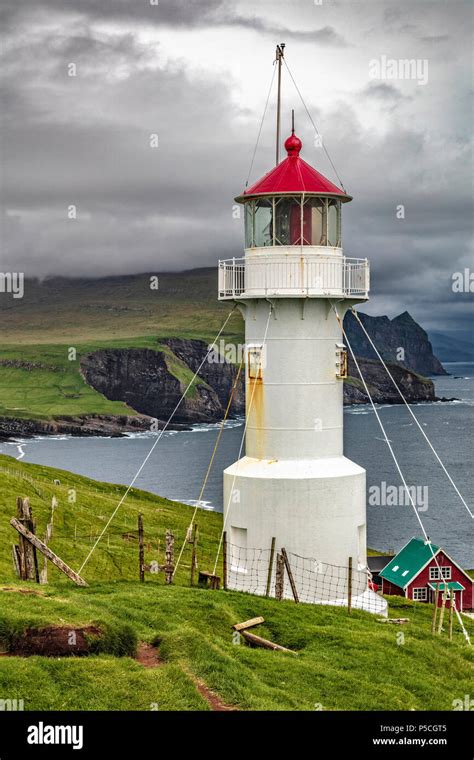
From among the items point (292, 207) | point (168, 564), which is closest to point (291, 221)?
point (292, 207)

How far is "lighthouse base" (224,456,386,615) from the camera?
27.0 meters

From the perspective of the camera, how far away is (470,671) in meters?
21.8

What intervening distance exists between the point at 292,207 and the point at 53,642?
1439 centimetres

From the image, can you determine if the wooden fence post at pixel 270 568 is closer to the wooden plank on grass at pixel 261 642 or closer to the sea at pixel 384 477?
the wooden plank on grass at pixel 261 642

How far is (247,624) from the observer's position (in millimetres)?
21547

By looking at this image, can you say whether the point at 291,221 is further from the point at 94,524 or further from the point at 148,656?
the point at 94,524

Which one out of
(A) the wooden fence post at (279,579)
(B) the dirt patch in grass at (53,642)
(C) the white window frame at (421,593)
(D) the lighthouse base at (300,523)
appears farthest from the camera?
(C) the white window frame at (421,593)

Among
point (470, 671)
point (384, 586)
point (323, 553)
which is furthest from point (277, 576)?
point (384, 586)

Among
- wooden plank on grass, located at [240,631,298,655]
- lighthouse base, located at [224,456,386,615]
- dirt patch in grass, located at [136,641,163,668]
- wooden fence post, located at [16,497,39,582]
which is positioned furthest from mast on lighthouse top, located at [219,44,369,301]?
dirt patch in grass, located at [136,641,163,668]

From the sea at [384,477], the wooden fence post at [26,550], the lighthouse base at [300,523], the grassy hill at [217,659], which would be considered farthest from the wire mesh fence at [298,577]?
the sea at [384,477]

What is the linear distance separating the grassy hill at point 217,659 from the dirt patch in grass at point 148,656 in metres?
0.14

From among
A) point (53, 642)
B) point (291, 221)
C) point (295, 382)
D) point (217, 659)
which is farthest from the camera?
point (291, 221)

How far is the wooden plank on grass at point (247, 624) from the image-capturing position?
2128cm

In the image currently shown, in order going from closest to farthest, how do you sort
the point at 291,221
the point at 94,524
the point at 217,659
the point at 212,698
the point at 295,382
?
the point at 212,698, the point at 217,659, the point at 295,382, the point at 291,221, the point at 94,524
